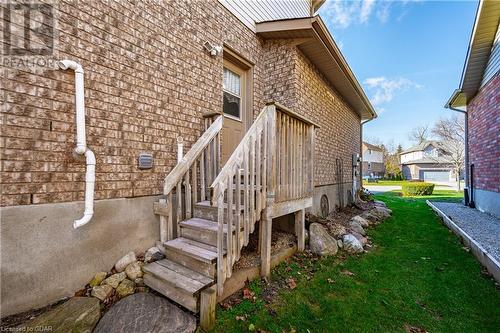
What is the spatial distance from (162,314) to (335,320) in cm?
182

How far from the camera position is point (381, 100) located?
2662 inches

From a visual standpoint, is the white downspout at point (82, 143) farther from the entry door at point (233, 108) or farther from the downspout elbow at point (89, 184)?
the entry door at point (233, 108)

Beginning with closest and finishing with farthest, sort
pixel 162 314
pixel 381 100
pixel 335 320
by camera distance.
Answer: pixel 162 314
pixel 335 320
pixel 381 100

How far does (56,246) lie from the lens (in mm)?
2465

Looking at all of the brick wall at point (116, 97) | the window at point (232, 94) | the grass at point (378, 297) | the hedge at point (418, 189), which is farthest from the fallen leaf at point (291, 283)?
the hedge at point (418, 189)

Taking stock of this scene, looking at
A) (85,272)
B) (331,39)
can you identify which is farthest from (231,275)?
(331,39)

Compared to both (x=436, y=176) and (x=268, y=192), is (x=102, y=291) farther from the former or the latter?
(x=436, y=176)

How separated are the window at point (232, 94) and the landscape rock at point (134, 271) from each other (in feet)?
10.8

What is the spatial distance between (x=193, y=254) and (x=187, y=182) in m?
1.10

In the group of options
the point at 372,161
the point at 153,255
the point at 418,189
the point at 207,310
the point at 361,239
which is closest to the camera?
the point at 207,310

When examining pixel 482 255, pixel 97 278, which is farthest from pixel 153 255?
pixel 482 255

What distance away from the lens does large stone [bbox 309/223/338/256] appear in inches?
163

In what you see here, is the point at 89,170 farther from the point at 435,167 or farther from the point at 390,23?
the point at 435,167

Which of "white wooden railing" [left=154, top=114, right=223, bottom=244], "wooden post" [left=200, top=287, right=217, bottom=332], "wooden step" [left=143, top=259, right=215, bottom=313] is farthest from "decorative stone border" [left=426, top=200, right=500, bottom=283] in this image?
"white wooden railing" [left=154, top=114, right=223, bottom=244]
